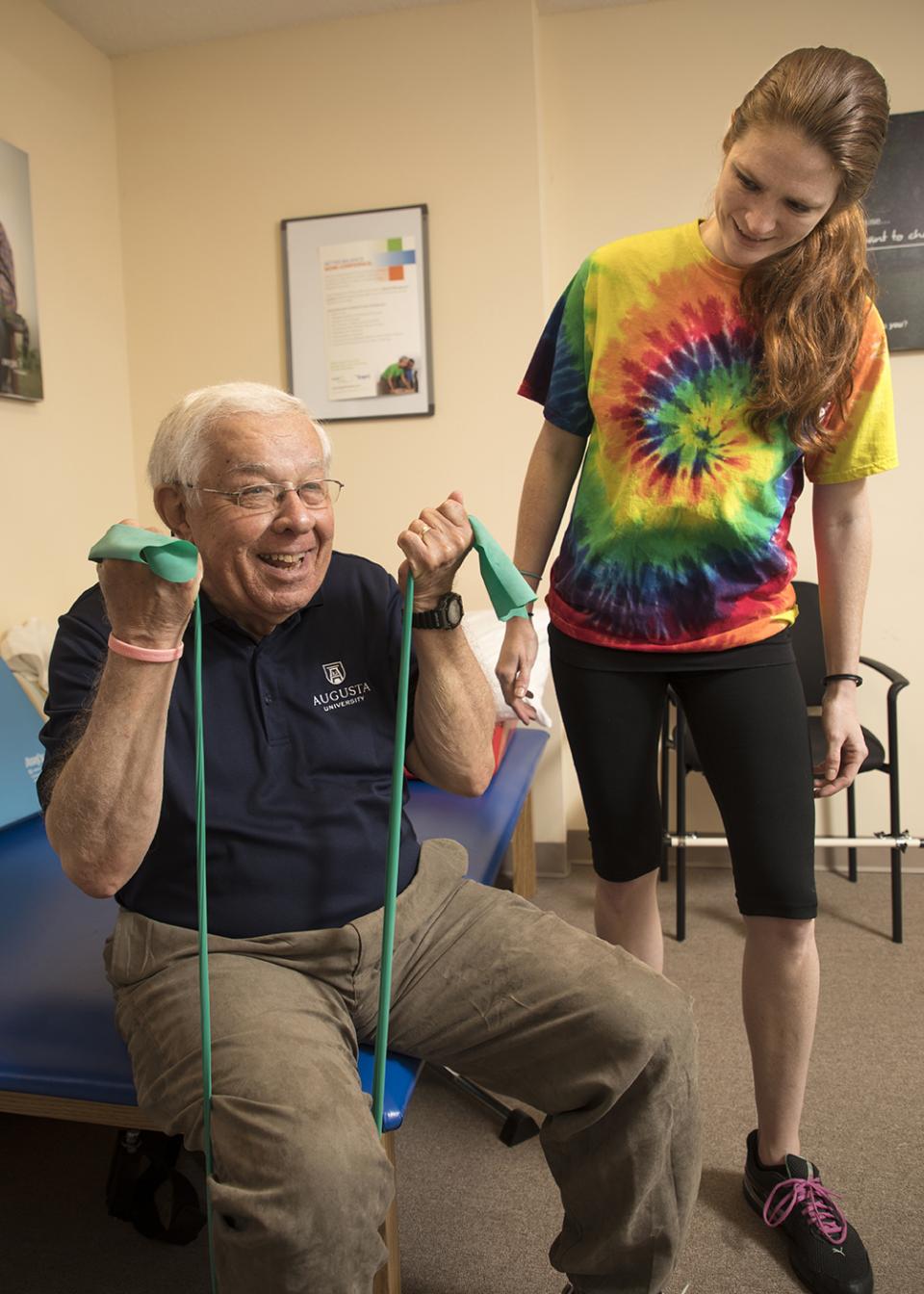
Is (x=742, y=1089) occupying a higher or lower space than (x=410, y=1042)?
lower

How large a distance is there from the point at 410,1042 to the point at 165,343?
2486 millimetres

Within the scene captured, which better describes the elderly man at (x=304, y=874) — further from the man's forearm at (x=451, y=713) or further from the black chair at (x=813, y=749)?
the black chair at (x=813, y=749)

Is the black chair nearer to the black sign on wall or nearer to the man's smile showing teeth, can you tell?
the black sign on wall

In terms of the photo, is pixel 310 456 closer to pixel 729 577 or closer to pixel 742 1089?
pixel 729 577

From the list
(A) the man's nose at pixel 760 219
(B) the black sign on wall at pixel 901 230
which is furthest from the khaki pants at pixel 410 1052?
(B) the black sign on wall at pixel 901 230

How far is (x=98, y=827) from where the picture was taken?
3.37 feet

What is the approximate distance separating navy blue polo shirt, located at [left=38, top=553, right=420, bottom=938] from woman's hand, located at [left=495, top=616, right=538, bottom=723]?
0.66 ft

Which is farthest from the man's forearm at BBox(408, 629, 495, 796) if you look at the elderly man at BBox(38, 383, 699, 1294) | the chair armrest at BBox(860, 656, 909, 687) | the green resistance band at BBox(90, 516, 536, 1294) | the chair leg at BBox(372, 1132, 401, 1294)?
the chair armrest at BBox(860, 656, 909, 687)

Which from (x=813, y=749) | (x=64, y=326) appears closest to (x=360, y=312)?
(x=64, y=326)

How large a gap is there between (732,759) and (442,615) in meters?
0.46

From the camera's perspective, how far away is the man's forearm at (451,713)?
124cm

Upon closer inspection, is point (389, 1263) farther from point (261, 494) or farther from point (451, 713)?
point (261, 494)

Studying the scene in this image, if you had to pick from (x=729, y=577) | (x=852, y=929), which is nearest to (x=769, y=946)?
(x=729, y=577)

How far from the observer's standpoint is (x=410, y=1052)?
1.19 meters
